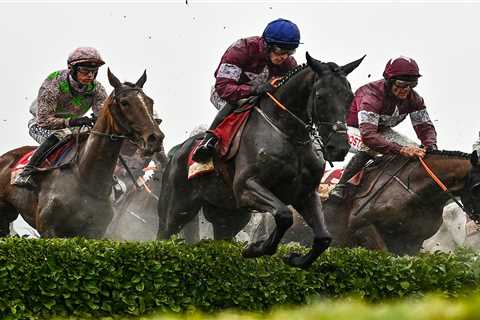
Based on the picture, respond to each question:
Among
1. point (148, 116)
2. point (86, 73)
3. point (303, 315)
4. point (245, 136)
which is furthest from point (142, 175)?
point (303, 315)

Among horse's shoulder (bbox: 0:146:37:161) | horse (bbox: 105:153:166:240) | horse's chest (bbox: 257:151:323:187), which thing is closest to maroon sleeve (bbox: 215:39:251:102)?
horse's chest (bbox: 257:151:323:187)

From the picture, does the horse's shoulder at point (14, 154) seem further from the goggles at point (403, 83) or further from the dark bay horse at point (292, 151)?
the goggles at point (403, 83)

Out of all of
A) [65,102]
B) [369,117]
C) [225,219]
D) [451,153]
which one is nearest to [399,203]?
[451,153]

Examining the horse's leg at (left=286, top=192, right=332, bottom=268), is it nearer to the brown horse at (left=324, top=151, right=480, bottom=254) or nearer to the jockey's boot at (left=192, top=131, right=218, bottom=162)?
the jockey's boot at (left=192, top=131, right=218, bottom=162)

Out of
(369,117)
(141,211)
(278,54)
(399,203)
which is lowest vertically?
(141,211)

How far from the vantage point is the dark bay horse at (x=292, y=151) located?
28.0ft

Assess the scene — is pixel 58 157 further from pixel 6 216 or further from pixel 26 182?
pixel 6 216

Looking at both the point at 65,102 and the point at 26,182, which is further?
the point at 65,102

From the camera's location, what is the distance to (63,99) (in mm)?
11625

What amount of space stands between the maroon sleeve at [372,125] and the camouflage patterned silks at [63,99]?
291cm

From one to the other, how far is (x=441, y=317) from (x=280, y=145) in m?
6.82

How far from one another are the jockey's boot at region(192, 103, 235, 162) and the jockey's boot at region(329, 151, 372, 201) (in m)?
2.90

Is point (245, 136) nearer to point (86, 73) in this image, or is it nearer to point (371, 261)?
point (371, 261)

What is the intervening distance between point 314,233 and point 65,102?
406 centimetres
